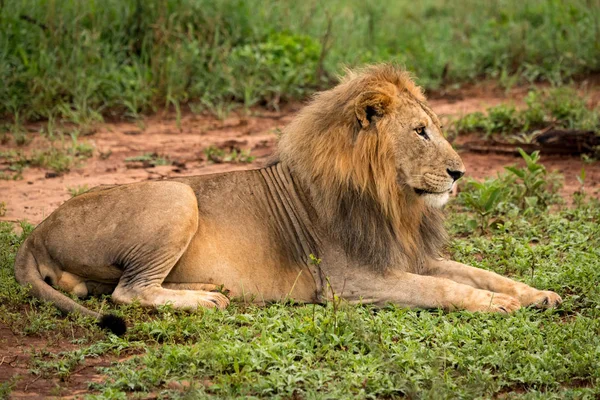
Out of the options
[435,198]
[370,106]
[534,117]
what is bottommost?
[534,117]

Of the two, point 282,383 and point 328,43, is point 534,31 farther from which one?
point 282,383

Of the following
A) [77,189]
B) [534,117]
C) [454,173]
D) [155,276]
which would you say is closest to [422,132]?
[454,173]

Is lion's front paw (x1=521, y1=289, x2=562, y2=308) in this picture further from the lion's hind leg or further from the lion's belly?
the lion's hind leg

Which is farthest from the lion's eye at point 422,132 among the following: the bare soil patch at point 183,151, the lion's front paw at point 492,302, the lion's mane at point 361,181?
the bare soil patch at point 183,151

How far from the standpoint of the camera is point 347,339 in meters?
4.24

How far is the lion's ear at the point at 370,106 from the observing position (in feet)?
15.9

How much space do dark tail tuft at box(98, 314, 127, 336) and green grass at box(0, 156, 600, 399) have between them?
0.14ft

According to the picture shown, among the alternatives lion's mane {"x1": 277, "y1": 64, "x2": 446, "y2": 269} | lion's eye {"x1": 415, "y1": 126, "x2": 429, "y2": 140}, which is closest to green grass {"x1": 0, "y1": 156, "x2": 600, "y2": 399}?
lion's mane {"x1": 277, "y1": 64, "x2": 446, "y2": 269}

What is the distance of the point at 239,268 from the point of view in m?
4.94

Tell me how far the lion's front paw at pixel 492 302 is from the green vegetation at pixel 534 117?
329 centimetres

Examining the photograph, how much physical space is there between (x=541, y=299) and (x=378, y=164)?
1055 millimetres

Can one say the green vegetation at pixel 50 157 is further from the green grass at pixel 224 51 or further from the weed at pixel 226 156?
the weed at pixel 226 156

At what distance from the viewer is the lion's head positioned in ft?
16.0

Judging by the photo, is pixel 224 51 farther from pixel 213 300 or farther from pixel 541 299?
pixel 541 299
